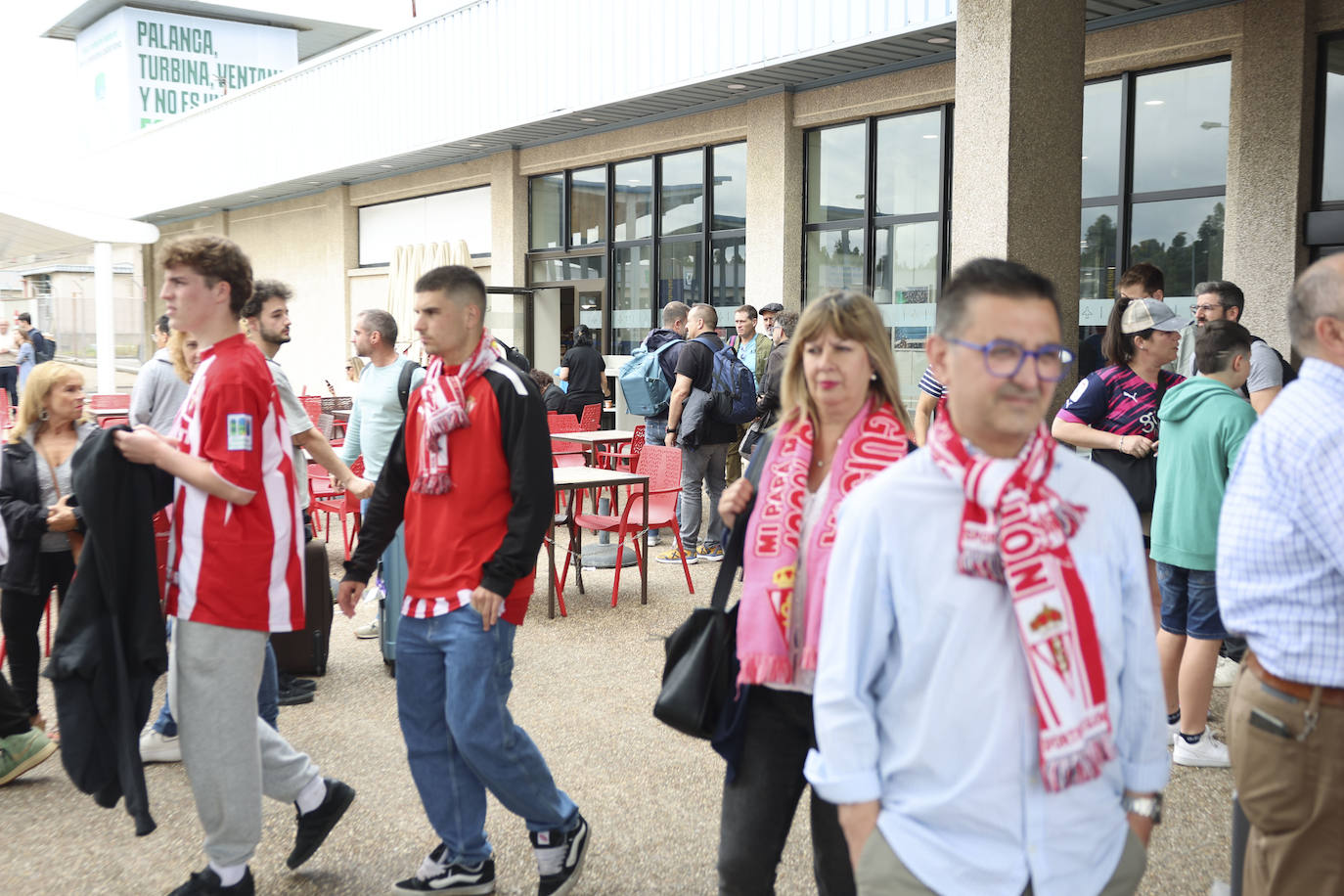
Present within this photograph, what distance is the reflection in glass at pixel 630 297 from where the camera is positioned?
15.5 m

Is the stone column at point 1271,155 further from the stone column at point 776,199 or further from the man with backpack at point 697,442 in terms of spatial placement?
the stone column at point 776,199

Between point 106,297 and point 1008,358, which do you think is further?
point 106,297

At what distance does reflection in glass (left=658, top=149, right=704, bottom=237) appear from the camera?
14.5m

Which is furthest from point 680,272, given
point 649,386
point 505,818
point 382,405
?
point 505,818

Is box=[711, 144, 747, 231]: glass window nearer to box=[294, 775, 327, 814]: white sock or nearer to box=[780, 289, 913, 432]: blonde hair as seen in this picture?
box=[294, 775, 327, 814]: white sock

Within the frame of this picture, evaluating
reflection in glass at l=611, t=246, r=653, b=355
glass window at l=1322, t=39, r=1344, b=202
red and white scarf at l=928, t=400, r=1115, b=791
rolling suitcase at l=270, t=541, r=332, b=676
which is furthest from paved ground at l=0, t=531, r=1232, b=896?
reflection in glass at l=611, t=246, r=653, b=355

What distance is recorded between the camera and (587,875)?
3.68 metres

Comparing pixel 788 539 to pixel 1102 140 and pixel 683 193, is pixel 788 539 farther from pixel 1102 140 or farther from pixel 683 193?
pixel 683 193

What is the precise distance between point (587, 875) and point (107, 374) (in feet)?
43.5

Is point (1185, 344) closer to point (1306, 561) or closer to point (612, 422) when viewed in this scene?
point (1306, 561)

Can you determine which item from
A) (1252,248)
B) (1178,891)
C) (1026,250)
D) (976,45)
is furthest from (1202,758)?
(1252,248)

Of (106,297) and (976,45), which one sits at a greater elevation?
(976,45)

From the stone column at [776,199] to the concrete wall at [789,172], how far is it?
0.02 meters

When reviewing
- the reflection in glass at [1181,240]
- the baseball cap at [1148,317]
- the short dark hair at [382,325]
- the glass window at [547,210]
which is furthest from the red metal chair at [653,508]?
the glass window at [547,210]
